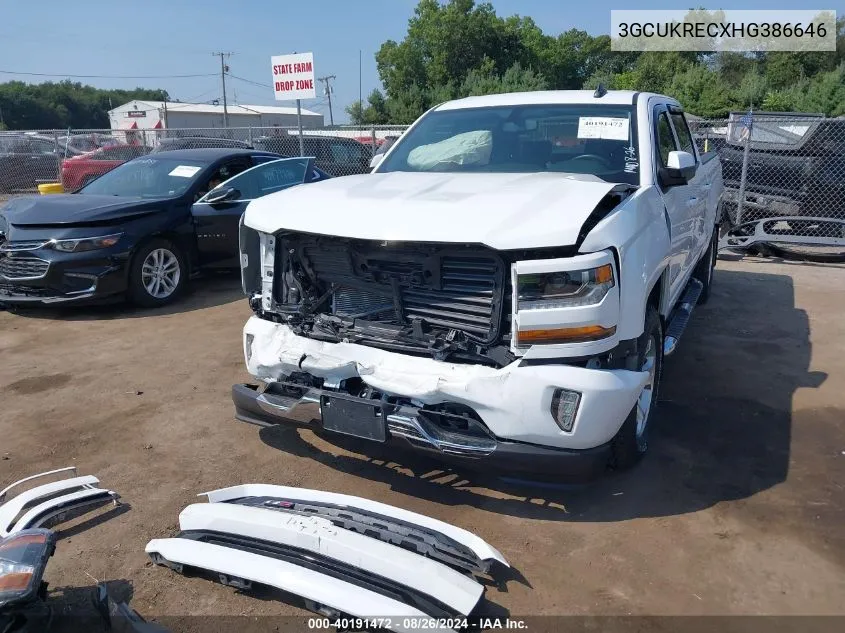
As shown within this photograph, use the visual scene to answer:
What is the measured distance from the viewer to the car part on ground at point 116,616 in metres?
2.45

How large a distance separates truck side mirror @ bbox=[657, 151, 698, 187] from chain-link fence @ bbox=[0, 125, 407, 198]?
688cm

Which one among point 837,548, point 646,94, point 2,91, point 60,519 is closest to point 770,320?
point 646,94

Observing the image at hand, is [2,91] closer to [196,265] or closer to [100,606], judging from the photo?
[196,265]

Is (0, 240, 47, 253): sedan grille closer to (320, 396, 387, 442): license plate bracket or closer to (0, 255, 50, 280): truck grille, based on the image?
(0, 255, 50, 280): truck grille

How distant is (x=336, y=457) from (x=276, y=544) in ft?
3.53

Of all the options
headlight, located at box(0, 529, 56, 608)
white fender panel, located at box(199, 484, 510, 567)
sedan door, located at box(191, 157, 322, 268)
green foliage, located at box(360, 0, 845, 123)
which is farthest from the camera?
green foliage, located at box(360, 0, 845, 123)

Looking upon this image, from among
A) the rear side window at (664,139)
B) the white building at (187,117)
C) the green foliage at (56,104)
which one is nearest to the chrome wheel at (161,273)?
the rear side window at (664,139)

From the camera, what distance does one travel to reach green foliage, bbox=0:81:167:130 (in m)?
81.0

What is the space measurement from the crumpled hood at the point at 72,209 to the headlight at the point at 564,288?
5.15 meters

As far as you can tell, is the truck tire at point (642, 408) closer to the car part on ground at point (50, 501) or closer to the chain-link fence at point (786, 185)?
the car part on ground at point (50, 501)

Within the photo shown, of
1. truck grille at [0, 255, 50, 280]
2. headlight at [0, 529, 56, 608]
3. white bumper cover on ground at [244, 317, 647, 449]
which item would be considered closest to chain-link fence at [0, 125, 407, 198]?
truck grille at [0, 255, 50, 280]

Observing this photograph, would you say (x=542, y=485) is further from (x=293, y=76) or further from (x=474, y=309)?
(x=293, y=76)

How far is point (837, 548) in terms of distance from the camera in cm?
298

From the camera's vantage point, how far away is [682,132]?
550cm
